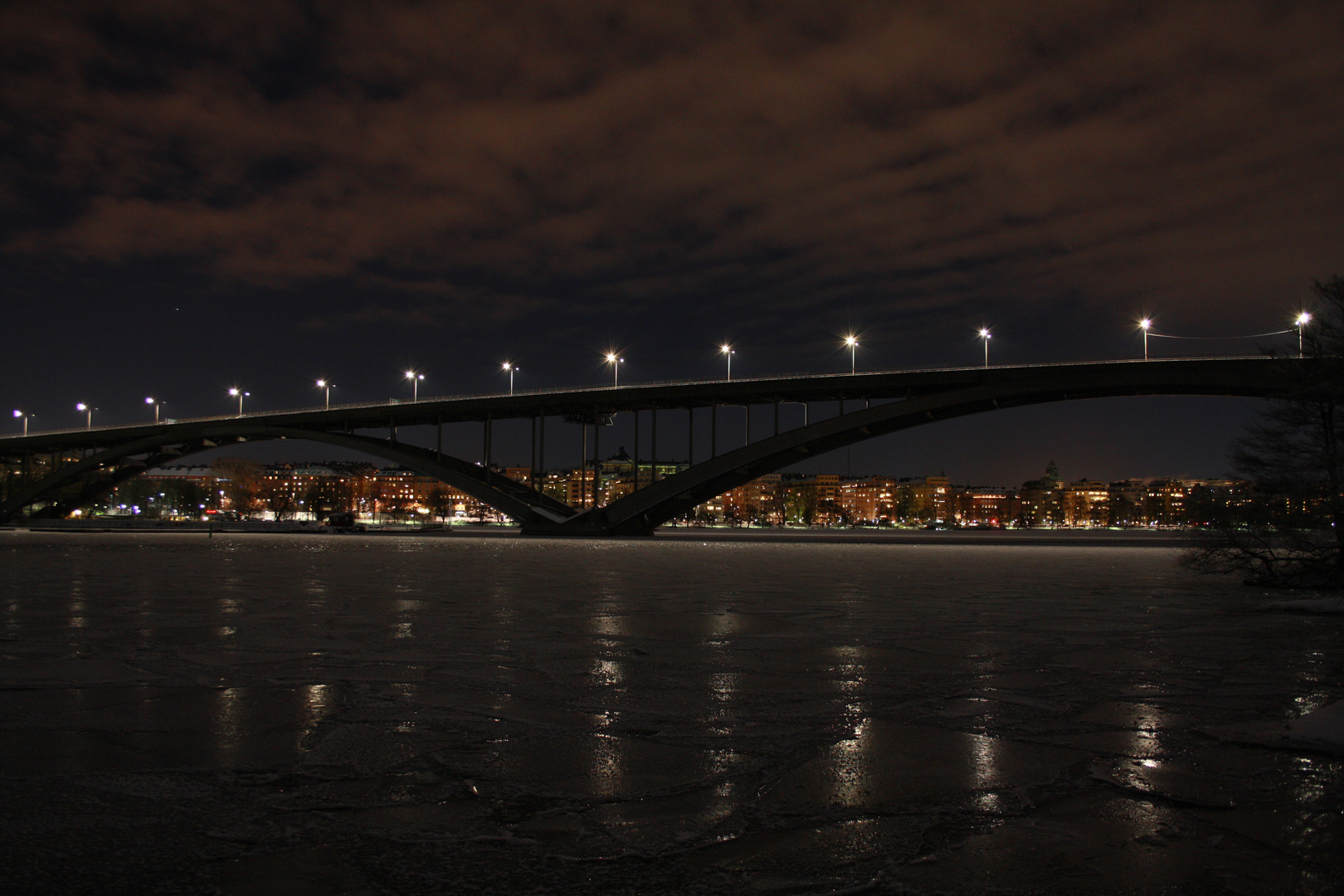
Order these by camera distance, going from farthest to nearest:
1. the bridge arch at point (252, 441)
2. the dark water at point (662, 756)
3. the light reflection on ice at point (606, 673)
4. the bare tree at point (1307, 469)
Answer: the bridge arch at point (252, 441) < the bare tree at point (1307, 469) < the light reflection on ice at point (606, 673) < the dark water at point (662, 756)

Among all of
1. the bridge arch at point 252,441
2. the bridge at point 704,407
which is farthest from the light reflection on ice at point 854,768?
the bridge arch at point 252,441

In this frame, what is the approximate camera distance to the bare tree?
727 inches

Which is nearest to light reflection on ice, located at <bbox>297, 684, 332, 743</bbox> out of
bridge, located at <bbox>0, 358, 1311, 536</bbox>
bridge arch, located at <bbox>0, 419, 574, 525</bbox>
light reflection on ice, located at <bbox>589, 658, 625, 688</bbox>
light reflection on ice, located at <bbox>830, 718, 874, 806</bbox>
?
light reflection on ice, located at <bbox>589, 658, 625, 688</bbox>

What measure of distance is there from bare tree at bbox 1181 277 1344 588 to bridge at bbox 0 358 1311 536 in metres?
24.2

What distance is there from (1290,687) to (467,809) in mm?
7234

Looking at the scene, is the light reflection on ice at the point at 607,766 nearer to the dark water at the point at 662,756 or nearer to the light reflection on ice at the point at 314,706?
the dark water at the point at 662,756

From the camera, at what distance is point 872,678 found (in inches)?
333

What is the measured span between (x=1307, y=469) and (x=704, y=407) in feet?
164

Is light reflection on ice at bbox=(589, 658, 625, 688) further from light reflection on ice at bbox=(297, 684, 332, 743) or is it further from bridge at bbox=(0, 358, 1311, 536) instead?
bridge at bbox=(0, 358, 1311, 536)

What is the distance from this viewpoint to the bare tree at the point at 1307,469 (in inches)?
727

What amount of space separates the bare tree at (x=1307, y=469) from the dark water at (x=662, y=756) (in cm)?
667

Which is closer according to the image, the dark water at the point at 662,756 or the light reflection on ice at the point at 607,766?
the dark water at the point at 662,756

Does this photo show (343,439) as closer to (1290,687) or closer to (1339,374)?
(1339,374)

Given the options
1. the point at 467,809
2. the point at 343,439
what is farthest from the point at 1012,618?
the point at 343,439
